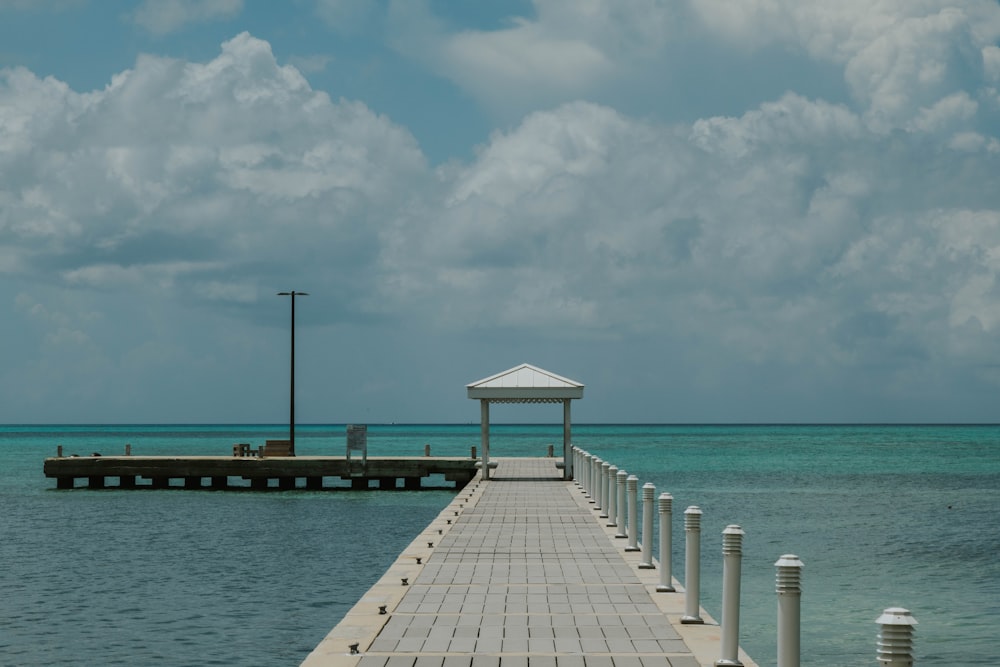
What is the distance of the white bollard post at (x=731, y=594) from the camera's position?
402 inches

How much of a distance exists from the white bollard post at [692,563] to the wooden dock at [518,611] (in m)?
0.14

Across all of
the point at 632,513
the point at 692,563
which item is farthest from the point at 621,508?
the point at 692,563

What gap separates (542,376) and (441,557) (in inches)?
803

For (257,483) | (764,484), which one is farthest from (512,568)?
(764,484)

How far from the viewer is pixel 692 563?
40.5ft

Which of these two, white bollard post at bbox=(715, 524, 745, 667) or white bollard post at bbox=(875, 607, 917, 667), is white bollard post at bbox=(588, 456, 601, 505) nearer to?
white bollard post at bbox=(715, 524, 745, 667)

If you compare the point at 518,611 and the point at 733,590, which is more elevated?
the point at 733,590

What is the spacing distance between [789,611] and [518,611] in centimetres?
537

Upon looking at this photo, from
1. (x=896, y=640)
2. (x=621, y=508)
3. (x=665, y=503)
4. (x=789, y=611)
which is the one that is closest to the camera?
(x=896, y=640)

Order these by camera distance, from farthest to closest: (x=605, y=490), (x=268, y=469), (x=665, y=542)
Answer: (x=268, y=469), (x=605, y=490), (x=665, y=542)

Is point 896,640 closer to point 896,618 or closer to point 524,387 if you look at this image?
point 896,618

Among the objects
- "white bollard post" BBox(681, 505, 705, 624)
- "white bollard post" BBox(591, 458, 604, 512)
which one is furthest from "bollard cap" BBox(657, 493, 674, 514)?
"white bollard post" BBox(591, 458, 604, 512)

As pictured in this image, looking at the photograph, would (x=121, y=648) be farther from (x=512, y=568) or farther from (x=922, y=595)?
(x=922, y=595)

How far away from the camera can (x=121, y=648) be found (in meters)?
18.4
